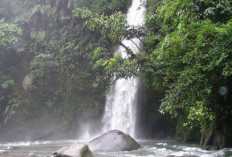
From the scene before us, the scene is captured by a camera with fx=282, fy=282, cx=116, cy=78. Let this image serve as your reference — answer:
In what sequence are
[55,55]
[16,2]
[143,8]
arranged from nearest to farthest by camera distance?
[143,8] < [55,55] < [16,2]

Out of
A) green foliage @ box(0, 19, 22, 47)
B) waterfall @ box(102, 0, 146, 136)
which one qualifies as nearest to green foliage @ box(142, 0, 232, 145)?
waterfall @ box(102, 0, 146, 136)

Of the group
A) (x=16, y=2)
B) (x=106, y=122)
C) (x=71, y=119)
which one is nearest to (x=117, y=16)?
(x=106, y=122)

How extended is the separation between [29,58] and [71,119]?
6145 mm

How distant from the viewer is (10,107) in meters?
20.3

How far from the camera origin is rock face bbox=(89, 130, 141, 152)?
10.3m

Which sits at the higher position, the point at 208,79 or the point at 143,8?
the point at 143,8

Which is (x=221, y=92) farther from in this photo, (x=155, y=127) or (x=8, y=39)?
(x=8, y=39)

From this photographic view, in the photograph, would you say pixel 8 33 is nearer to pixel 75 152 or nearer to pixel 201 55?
pixel 75 152

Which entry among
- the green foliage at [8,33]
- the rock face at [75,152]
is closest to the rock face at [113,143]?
the rock face at [75,152]

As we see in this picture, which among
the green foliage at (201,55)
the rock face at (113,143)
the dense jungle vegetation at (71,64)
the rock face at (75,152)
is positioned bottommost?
the rock face at (75,152)

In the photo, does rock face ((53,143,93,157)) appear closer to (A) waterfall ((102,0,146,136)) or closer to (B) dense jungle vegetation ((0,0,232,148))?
(B) dense jungle vegetation ((0,0,232,148))

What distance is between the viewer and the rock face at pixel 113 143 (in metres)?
10.3

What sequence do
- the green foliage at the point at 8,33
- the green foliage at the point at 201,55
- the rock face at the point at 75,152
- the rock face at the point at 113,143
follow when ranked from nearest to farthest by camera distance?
the green foliage at the point at 201,55 < the rock face at the point at 75,152 < the rock face at the point at 113,143 < the green foliage at the point at 8,33

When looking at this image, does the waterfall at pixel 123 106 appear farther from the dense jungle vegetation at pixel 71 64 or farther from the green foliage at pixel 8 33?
the green foliage at pixel 8 33
